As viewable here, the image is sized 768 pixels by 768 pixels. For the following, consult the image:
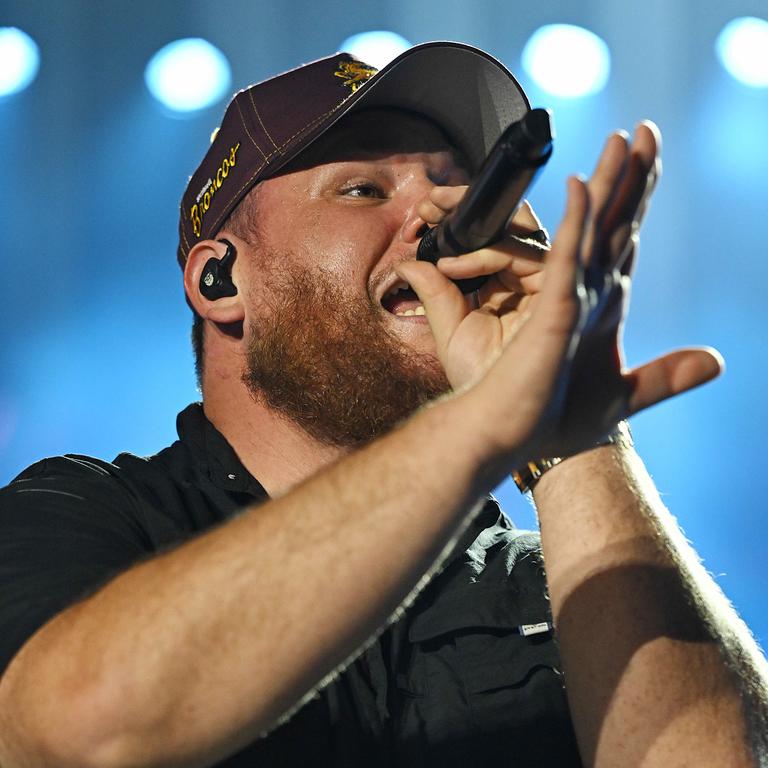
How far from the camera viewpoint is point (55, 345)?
2.93m

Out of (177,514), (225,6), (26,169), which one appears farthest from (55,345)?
(177,514)

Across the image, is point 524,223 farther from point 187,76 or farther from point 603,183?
point 187,76

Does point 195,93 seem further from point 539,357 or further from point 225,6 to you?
point 539,357

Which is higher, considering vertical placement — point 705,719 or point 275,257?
point 275,257

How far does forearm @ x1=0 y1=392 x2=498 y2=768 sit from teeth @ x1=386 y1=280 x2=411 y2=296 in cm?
80

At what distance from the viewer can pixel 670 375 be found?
1076 mm

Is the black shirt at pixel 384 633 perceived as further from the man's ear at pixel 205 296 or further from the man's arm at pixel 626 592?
the man's ear at pixel 205 296

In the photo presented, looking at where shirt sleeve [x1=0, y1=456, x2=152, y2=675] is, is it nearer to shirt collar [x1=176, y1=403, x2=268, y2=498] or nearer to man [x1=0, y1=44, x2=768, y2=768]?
man [x1=0, y1=44, x2=768, y2=768]

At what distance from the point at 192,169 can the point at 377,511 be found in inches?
91.4

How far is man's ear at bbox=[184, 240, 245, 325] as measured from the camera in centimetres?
188

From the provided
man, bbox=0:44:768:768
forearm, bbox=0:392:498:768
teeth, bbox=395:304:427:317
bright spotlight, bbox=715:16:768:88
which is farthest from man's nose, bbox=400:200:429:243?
bright spotlight, bbox=715:16:768:88

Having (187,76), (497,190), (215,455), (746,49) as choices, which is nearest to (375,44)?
(187,76)

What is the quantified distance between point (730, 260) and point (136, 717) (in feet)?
8.99

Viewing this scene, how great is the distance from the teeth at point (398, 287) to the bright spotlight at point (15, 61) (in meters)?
1.73
